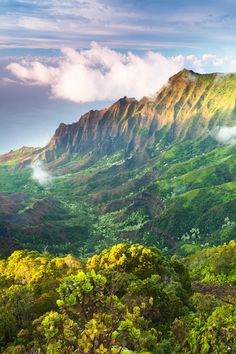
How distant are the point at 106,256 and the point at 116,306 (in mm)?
62218

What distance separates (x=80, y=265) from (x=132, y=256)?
21272mm

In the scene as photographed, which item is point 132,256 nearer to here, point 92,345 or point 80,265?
point 80,265

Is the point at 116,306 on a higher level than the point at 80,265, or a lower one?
higher

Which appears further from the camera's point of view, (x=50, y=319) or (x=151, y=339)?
(x=151, y=339)

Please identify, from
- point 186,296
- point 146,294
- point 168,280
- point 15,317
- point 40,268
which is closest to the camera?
point 15,317

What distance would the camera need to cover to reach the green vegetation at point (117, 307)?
24766 millimetres

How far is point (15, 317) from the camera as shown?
179 feet

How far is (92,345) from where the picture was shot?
2289 centimetres

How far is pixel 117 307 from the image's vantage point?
90.2ft

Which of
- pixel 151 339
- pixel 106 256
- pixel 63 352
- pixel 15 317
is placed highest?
pixel 63 352

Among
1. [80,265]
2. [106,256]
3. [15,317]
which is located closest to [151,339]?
[15,317]

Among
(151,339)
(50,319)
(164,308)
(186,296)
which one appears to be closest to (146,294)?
(164,308)

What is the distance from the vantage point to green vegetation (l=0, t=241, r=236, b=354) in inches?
975

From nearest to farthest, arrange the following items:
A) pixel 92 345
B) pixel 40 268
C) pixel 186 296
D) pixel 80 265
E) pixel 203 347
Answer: pixel 92 345
pixel 203 347
pixel 186 296
pixel 40 268
pixel 80 265
